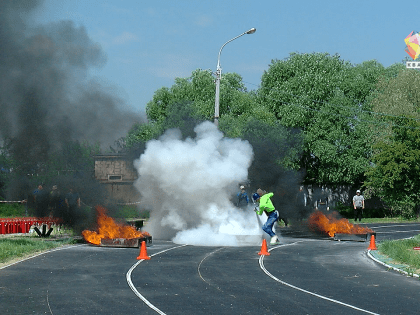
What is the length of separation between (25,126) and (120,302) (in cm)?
1268

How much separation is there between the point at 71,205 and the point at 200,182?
4818mm

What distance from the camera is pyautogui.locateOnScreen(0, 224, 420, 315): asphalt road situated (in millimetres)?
10336

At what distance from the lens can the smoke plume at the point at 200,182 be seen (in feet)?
74.7

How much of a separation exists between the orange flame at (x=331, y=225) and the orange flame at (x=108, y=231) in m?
7.86

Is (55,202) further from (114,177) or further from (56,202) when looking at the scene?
(114,177)

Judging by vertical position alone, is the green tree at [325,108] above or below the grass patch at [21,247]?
above

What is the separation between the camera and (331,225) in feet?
82.8

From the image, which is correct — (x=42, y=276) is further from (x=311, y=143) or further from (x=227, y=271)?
(x=311, y=143)

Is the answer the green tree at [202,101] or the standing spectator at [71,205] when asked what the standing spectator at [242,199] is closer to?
the standing spectator at [71,205]

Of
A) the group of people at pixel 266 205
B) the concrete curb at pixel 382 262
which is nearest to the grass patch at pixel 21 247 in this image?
the group of people at pixel 266 205

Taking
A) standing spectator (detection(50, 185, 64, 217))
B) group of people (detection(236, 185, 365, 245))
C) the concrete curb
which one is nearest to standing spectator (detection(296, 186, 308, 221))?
group of people (detection(236, 185, 365, 245))

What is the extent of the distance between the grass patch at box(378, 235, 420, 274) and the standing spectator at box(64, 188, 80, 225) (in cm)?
1079

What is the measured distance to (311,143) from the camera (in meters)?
49.6

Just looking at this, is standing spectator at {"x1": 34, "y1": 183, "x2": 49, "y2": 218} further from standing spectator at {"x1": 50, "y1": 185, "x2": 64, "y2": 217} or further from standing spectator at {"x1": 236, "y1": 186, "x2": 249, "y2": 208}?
standing spectator at {"x1": 236, "y1": 186, "x2": 249, "y2": 208}
